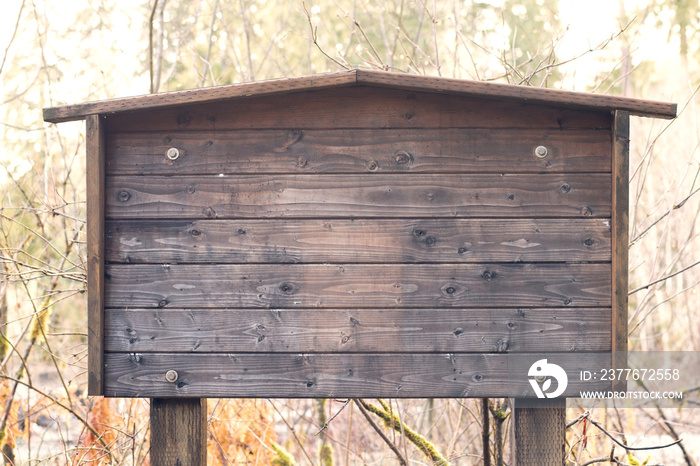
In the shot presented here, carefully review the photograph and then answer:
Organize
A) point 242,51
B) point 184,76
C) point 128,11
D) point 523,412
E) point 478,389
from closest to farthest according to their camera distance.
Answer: point 478,389
point 523,412
point 128,11
point 242,51
point 184,76

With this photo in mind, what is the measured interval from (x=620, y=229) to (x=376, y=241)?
0.88 metres

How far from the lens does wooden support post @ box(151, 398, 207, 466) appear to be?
230 centimetres

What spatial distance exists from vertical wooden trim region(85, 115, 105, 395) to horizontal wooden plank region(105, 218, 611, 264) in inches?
4.9

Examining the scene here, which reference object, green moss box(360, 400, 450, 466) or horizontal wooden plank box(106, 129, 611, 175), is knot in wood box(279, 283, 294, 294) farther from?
green moss box(360, 400, 450, 466)

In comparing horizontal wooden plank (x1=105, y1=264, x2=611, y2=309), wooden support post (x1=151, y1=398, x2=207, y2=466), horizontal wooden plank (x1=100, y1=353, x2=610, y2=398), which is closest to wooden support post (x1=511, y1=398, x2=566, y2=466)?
horizontal wooden plank (x1=100, y1=353, x2=610, y2=398)

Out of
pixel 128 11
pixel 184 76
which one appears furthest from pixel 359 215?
pixel 184 76

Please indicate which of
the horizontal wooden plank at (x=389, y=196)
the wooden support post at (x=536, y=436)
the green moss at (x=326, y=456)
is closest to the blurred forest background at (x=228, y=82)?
the green moss at (x=326, y=456)

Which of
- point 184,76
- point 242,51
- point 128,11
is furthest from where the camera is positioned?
point 184,76

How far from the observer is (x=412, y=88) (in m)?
2.08

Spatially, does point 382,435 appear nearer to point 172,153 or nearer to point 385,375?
point 385,375

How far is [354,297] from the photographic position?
2.14 m

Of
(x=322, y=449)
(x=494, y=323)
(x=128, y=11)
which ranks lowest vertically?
(x=322, y=449)

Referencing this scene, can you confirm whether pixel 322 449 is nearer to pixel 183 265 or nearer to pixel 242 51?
pixel 183 265

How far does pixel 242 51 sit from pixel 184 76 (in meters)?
1.42
